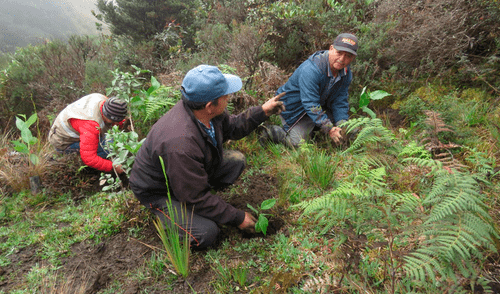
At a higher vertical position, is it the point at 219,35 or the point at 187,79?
the point at 219,35

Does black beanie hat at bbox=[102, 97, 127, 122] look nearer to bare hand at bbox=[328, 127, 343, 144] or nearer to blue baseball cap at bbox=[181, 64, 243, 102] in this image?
blue baseball cap at bbox=[181, 64, 243, 102]

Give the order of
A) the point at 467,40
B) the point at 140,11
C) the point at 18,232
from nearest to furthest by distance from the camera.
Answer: the point at 18,232
the point at 467,40
the point at 140,11

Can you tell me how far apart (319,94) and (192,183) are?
2.47m

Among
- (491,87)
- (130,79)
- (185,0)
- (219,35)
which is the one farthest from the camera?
(185,0)

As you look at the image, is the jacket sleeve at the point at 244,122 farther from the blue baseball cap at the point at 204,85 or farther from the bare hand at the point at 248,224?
the bare hand at the point at 248,224

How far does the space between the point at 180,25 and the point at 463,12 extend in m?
8.12

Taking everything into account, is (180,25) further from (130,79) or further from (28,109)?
(130,79)

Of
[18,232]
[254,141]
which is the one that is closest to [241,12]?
[254,141]

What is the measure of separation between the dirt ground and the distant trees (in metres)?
8.03

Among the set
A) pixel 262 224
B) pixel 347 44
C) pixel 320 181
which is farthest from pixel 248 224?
pixel 347 44

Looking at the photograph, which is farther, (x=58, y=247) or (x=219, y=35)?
(x=219, y=35)

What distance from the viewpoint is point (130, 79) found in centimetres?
329

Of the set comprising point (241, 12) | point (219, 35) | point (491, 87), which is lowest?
point (491, 87)

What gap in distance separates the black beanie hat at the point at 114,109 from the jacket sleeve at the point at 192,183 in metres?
1.58
